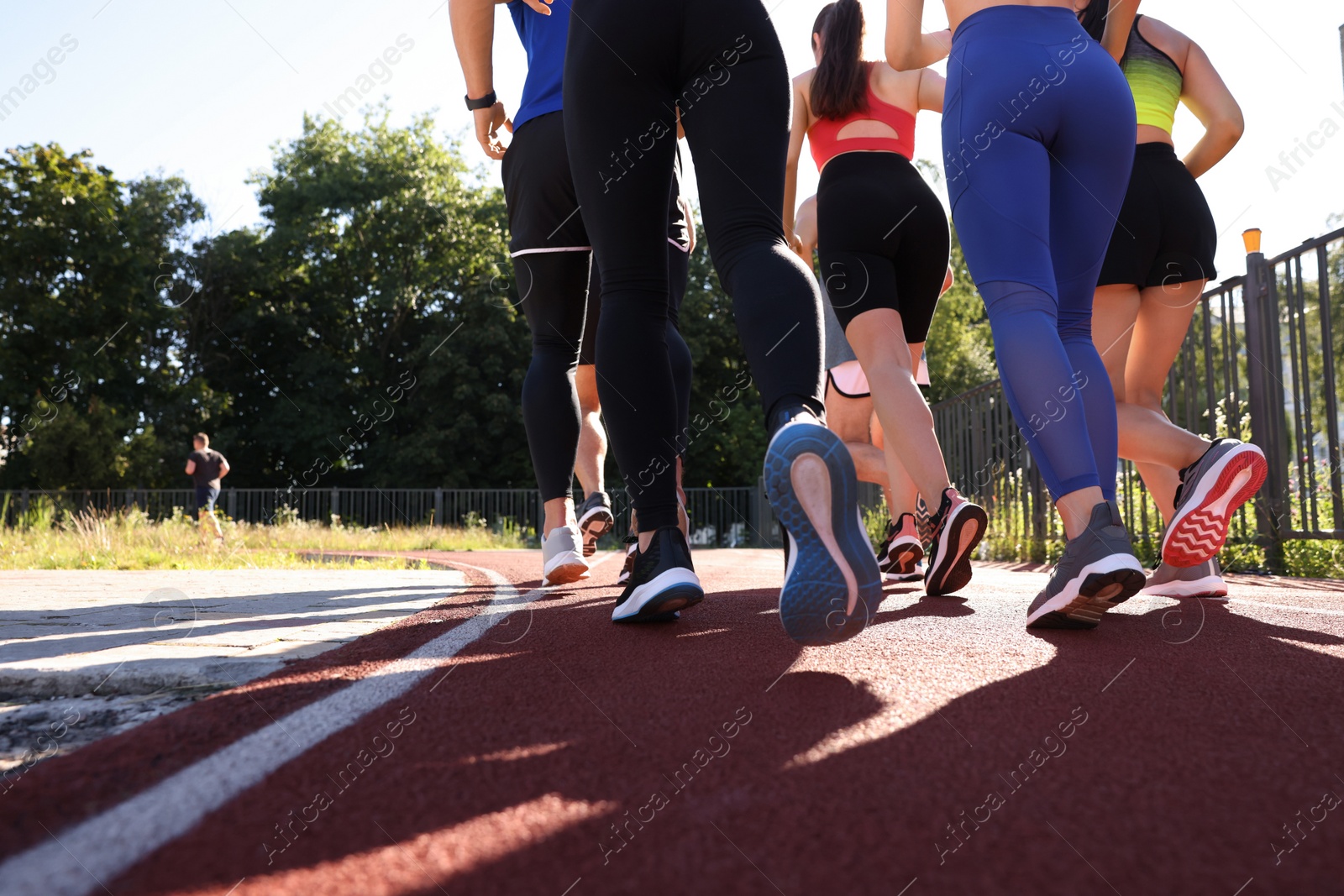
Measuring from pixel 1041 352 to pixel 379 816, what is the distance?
191 centimetres

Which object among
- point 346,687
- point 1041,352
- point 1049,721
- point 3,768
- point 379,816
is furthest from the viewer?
point 1041,352

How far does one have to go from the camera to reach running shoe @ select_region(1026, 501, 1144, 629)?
186cm

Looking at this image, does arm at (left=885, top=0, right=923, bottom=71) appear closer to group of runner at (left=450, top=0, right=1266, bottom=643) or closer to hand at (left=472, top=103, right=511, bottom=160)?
group of runner at (left=450, top=0, right=1266, bottom=643)

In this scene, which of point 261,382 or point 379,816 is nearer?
point 379,816

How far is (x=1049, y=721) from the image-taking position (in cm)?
118

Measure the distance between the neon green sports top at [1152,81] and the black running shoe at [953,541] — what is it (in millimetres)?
1796

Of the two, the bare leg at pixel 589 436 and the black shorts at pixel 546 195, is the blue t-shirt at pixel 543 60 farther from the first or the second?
the bare leg at pixel 589 436

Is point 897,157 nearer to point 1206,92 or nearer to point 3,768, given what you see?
point 1206,92

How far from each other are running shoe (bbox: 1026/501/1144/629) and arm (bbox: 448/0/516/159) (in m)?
2.52

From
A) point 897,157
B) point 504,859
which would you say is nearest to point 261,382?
point 897,157

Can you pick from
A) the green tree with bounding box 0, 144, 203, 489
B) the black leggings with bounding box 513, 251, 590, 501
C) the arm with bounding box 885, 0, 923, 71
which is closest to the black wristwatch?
the black leggings with bounding box 513, 251, 590, 501

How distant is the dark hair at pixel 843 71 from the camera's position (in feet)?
11.9

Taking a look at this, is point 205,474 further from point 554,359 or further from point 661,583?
point 661,583

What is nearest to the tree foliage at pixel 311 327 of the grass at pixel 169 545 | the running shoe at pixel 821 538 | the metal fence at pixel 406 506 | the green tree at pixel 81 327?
the green tree at pixel 81 327
